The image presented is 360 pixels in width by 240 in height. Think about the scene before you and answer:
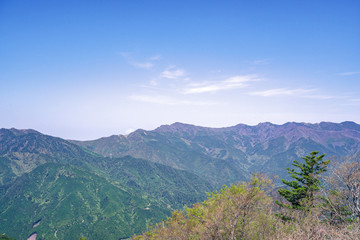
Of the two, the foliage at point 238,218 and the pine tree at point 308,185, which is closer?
the foliage at point 238,218

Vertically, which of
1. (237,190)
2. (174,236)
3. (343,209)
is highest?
(237,190)

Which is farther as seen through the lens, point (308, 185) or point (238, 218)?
point (308, 185)

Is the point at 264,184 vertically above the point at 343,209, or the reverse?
the point at 264,184

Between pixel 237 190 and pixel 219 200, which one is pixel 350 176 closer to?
pixel 237 190

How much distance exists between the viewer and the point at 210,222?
27609 millimetres

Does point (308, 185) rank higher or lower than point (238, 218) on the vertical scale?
higher

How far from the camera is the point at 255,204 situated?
30.6 m

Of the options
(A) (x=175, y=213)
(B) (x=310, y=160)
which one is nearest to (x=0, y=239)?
(A) (x=175, y=213)

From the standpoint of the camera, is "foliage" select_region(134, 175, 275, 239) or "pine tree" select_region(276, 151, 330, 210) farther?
"pine tree" select_region(276, 151, 330, 210)

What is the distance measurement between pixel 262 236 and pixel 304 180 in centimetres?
2579

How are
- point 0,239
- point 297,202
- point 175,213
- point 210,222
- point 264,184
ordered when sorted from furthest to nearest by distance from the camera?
point 0,239 < point 297,202 < point 175,213 < point 264,184 < point 210,222

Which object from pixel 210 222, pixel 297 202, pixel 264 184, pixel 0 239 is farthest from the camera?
pixel 0 239

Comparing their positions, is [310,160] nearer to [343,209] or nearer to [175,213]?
[343,209]

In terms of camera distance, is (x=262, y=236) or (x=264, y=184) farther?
(x=264, y=184)
